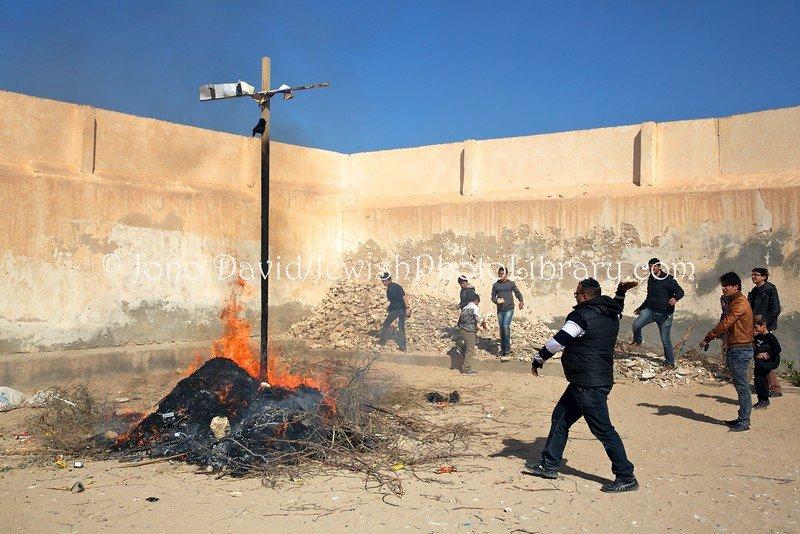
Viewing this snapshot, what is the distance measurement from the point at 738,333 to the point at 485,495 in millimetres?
3649

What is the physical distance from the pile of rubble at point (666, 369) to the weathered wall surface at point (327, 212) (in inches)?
Answer: 51.4

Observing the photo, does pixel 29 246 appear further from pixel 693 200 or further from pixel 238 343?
pixel 693 200

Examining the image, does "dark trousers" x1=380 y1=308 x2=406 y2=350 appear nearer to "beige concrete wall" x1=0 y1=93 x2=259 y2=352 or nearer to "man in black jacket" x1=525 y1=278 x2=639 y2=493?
"beige concrete wall" x1=0 y1=93 x2=259 y2=352

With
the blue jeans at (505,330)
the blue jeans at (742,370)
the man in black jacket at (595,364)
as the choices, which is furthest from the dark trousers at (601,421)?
the blue jeans at (505,330)

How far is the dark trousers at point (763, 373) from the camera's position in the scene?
800 centimetres

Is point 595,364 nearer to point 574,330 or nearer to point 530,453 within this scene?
point 574,330

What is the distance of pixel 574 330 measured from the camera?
210 inches

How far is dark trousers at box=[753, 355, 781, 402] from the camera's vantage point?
800 cm

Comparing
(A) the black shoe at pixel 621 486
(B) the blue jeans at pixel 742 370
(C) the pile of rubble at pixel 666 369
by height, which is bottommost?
(A) the black shoe at pixel 621 486

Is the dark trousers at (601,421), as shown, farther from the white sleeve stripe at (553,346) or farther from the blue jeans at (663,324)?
the blue jeans at (663,324)

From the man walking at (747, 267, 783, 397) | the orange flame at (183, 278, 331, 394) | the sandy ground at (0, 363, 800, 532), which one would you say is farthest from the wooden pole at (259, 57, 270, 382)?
the man walking at (747, 267, 783, 397)

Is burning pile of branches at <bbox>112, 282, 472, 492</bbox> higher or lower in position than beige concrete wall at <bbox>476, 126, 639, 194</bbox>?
lower

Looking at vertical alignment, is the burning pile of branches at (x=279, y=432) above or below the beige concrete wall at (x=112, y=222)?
below

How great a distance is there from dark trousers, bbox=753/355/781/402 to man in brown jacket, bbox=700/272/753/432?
963mm
